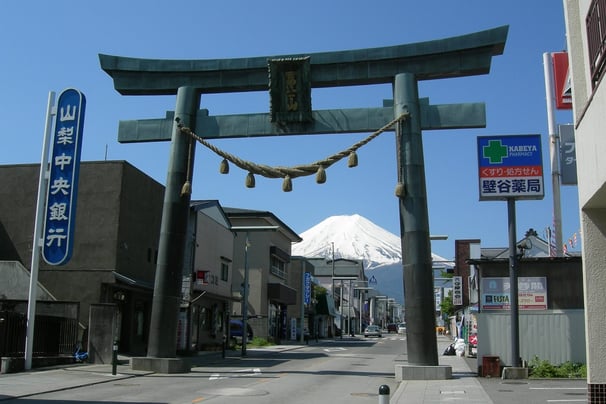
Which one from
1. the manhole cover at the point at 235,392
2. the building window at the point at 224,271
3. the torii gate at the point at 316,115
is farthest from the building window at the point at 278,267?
the manhole cover at the point at 235,392

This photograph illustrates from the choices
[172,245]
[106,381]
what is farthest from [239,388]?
[172,245]

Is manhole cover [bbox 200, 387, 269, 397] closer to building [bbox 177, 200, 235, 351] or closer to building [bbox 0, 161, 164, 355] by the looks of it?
building [bbox 0, 161, 164, 355]

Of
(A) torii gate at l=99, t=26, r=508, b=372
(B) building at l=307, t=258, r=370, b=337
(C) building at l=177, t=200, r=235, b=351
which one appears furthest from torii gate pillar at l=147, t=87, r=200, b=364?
(B) building at l=307, t=258, r=370, b=337

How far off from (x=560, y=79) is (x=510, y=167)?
16.8 ft

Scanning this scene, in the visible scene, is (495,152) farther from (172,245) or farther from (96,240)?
(96,240)

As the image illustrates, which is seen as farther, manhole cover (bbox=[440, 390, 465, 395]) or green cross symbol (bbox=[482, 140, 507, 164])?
green cross symbol (bbox=[482, 140, 507, 164])

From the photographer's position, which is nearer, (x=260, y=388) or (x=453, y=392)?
(x=453, y=392)

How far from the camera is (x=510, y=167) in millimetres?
21594

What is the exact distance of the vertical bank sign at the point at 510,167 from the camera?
2134cm

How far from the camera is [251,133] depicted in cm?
2317

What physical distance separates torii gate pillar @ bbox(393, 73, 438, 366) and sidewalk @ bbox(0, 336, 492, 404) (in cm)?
145

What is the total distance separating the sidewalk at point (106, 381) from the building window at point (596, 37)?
28.9 feet

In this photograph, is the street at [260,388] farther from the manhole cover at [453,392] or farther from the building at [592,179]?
the building at [592,179]

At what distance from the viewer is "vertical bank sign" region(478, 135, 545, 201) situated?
21344 mm
